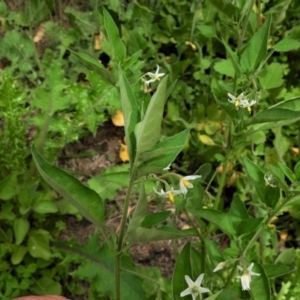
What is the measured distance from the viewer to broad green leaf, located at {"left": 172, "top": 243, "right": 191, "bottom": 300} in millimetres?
1115

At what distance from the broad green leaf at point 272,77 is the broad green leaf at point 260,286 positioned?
3.04ft

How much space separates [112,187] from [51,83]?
47 cm

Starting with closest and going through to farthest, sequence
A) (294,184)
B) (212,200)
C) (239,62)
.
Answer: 1. (294,184)
2. (239,62)
3. (212,200)

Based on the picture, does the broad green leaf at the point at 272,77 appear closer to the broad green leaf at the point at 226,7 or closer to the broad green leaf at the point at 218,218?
the broad green leaf at the point at 226,7

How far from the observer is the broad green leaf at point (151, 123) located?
77cm

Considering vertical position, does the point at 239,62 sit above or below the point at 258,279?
above

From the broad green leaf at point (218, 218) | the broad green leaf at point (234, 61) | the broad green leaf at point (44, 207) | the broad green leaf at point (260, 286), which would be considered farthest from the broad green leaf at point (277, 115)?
the broad green leaf at point (44, 207)

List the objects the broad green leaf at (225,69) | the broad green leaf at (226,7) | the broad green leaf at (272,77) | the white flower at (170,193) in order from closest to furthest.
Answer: the white flower at (170,193), the broad green leaf at (226,7), the broad green leaf at (225,69), the broad green leaf at (272,77)

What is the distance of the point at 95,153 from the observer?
2.21m

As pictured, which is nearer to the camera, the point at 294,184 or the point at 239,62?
the point at 294,184

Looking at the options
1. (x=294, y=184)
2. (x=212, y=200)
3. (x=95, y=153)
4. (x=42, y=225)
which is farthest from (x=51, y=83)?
(x=294, y=184)

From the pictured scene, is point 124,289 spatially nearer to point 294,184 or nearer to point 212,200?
point 212,200

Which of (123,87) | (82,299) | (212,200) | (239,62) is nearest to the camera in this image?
(123,87)

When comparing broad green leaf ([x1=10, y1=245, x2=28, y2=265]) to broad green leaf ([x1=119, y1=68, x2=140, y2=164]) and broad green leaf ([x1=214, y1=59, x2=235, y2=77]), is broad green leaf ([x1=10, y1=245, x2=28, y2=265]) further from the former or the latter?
broad green leaf ([x1=119, y1=68, x2=140, y2=164])
